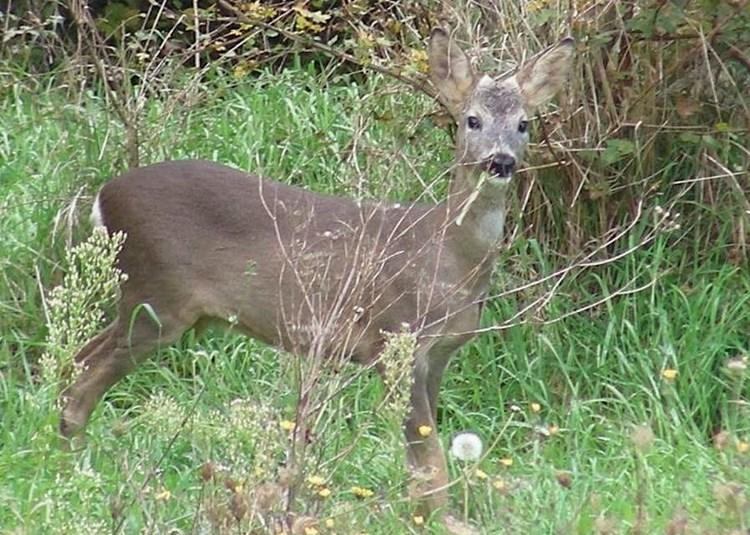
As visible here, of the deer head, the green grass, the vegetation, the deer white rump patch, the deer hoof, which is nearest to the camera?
the deer hoof

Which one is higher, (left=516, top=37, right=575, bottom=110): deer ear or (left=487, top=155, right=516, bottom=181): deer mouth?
(left=516, top=37, right=575, bottom=110): deer ear

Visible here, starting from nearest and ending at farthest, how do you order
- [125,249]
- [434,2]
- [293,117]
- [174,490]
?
[174,490] < [125,249] < [434,2] < [293,117]

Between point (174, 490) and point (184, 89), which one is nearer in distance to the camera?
point (174, 490)

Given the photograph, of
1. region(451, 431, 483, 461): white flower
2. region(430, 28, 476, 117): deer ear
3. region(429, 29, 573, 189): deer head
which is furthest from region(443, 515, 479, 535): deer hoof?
region(430, 28, 476, 117): deer ear

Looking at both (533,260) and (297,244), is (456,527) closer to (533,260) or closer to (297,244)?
(297,244)

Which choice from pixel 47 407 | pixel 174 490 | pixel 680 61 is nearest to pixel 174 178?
pixel 47 407

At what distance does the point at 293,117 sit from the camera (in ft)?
25.5

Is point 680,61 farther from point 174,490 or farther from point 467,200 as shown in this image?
point 174,490

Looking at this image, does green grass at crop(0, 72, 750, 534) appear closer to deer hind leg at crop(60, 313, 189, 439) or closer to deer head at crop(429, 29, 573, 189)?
deer hind leg at crop(60, 313, 189, 439)

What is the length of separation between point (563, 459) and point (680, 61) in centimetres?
171

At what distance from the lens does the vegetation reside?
17.8ft

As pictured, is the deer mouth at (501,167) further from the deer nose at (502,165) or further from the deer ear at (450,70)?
the deer ear at (450,70)

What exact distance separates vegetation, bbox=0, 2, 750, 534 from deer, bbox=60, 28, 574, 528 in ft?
0.50

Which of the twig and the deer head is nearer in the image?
the deer head
